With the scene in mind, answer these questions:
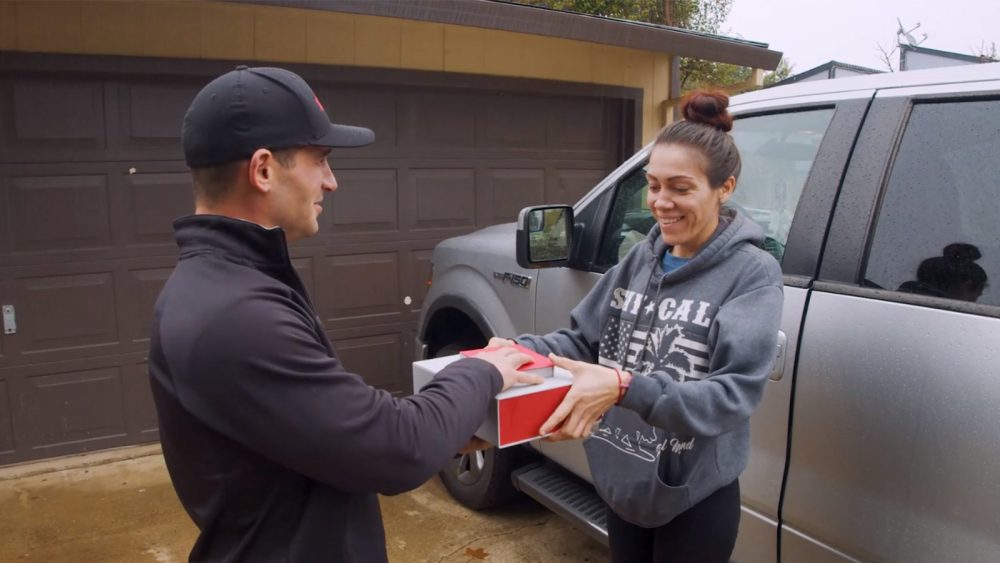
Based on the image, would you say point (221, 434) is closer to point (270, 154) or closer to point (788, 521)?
point (270, 154)

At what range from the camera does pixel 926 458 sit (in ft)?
6.66

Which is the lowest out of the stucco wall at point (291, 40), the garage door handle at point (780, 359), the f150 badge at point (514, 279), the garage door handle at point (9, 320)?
the garage door handle at point (9, 320)

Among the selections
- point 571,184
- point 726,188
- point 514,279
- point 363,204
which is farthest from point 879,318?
point 571,184

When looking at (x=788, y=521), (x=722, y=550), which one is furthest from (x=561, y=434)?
(x=788, y=521)

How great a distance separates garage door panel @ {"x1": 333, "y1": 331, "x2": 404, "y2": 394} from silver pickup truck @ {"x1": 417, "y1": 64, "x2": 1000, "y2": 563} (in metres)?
3.67

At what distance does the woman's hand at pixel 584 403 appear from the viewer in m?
1.86

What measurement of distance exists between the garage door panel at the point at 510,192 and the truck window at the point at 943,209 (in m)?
4.31

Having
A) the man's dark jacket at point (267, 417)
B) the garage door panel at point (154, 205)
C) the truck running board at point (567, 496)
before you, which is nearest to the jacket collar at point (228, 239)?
the man's dark jacket at point (267, 417)

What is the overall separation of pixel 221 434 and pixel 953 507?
1717mm

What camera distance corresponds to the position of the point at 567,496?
11.4 feet

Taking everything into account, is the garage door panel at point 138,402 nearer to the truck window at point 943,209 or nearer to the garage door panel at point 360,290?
the garage door panel at point 360,290

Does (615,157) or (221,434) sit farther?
(615,157)

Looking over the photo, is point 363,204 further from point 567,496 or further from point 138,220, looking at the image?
point 567,496

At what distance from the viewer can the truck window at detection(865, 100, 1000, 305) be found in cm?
207
